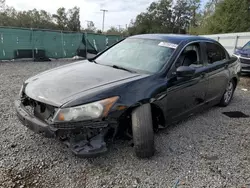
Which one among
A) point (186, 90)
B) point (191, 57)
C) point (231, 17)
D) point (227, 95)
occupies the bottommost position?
point (227, 95)

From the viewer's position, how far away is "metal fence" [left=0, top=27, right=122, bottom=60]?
10.3 meters

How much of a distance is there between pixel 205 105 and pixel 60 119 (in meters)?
2.66

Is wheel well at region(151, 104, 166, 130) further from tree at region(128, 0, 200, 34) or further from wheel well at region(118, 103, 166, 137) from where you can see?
tree at region(128, 0, 200, 34)

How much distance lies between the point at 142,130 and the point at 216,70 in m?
2.28

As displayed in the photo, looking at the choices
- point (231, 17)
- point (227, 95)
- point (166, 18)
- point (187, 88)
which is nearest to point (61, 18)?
point (166, 18)

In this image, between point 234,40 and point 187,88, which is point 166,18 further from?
point 187,88

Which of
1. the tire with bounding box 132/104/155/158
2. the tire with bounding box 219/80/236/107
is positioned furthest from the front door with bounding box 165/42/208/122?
the tire with bounding box 219/80/236/107

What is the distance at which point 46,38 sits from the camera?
38.0ft

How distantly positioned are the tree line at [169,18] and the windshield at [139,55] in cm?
2259

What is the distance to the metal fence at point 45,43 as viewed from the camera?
1029 centimetres

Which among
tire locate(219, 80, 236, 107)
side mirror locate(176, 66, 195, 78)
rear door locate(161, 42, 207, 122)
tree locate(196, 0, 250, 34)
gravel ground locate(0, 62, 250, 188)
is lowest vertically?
gravel ground locate(0, 62, 250, 188)

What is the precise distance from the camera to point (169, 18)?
4738cm

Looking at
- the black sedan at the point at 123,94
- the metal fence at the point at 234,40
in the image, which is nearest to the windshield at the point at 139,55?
the black sedan at the point at 123,94

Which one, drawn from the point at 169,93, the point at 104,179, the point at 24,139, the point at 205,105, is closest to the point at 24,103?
the point at 24,139
